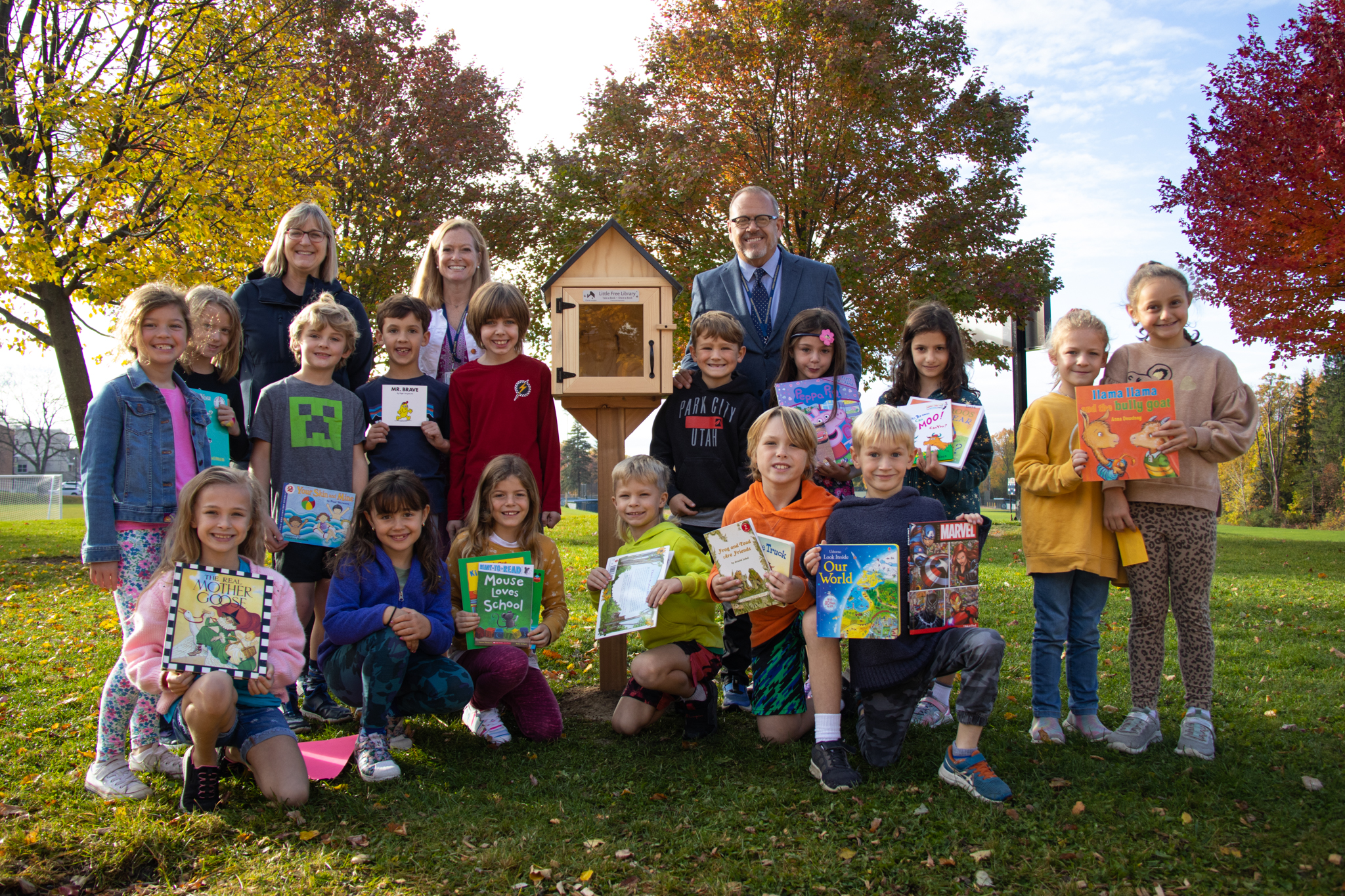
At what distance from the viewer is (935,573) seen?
11.8 feet

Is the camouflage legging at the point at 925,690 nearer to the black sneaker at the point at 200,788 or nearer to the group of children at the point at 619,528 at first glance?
the group of children at the point at 619,528

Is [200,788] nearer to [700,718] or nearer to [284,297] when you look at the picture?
[700,718]

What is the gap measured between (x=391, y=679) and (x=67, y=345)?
438 inches

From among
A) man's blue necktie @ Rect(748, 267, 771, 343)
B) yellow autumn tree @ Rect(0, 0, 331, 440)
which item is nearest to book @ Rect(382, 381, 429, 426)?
man's blue necktie @ Rect(748, 267, 771, 343)

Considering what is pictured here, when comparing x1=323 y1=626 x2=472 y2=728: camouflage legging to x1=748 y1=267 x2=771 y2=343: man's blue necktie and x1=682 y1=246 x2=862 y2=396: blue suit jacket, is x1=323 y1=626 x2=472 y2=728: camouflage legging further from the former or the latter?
x1=748 y1=267 x2=771 y2=343: man's blue necktie

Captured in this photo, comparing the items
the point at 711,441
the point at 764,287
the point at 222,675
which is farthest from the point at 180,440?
the point at 764,287

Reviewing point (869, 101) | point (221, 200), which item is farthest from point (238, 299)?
point (869, 101)

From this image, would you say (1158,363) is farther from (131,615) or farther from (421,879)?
(131,615)

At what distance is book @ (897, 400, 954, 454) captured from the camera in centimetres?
409

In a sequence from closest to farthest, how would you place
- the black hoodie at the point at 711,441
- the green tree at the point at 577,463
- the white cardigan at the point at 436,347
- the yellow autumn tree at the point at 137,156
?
the black hoodie at the point at 711,441 → the white cardigan at the point at 436,347 → the yellow autumn tree at the point at 137,156 → the green tree at the point at 577,463

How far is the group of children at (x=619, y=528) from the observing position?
352cm

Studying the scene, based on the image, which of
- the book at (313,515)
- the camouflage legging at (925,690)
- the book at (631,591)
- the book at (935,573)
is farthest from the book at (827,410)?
the book at (313,515)

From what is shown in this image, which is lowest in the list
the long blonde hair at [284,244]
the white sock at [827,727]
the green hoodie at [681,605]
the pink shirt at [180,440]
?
the white sock at [827,727]

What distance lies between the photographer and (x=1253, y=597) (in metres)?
8.94
